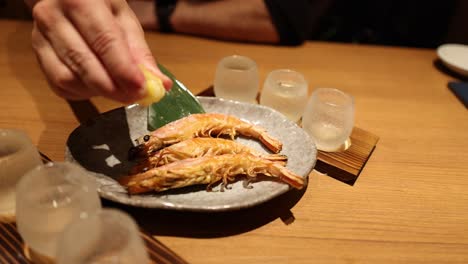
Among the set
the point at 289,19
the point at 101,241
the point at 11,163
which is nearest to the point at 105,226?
the point at 101,241

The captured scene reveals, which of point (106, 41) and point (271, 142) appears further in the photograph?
point (271, 142)

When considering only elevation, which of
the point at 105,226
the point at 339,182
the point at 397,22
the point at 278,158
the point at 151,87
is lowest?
the point at 397,22

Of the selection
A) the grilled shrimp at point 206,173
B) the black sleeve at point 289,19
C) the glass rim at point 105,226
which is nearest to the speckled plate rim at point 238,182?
the grilled shrimp at point 206,173

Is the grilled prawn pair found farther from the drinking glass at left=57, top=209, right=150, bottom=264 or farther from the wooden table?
the drinking glass at left=57, top=209, right=150, bottom=264

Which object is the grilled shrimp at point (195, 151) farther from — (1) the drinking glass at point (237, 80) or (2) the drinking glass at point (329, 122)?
(1) the drinking glass at point (237, 80)

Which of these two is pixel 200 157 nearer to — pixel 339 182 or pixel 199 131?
pixel 199 131

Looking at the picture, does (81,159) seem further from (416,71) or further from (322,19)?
(322,19)

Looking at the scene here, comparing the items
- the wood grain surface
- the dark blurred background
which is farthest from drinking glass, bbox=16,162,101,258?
the dark blurred background
